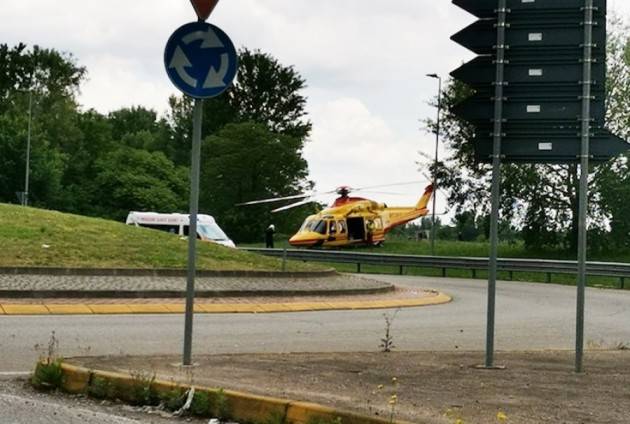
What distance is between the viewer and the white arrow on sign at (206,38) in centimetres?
879

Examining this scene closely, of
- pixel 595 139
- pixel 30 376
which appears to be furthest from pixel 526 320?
pixel 30 376

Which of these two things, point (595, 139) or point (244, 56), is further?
point (244, 56)

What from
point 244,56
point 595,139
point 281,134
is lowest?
point 595,139

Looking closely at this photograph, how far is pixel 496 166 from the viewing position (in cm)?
969

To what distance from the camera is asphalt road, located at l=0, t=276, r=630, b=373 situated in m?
11.5

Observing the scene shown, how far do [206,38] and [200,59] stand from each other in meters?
0.19

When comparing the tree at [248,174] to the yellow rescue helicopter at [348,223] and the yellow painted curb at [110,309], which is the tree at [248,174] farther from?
the yellow painted curb at [110,309]

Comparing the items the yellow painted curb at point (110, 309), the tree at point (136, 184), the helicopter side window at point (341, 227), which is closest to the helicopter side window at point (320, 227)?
the helicopter side window at point (341, 227)

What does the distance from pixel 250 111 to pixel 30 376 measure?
72.7 m

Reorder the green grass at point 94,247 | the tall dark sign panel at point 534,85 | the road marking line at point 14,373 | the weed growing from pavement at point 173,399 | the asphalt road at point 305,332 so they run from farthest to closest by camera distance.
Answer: the green grass at point 94,247 → the asphalt road at point 305,332 → the tall dark sign panel at point 534,85 → the road marking line at point 14,373 → the weed growing from pavement at point 173,399

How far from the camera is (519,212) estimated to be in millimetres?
50688

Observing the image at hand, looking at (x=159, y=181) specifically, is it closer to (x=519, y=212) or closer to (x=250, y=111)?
(x=250, y=111)

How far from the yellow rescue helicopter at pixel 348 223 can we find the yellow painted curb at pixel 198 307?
111 ft

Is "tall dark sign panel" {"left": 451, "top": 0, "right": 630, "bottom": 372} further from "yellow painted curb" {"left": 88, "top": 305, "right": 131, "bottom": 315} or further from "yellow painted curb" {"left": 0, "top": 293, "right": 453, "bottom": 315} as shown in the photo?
"yellow painted curb" {"left": 0, "top": 293, "right": 453, "bottom": 315}
